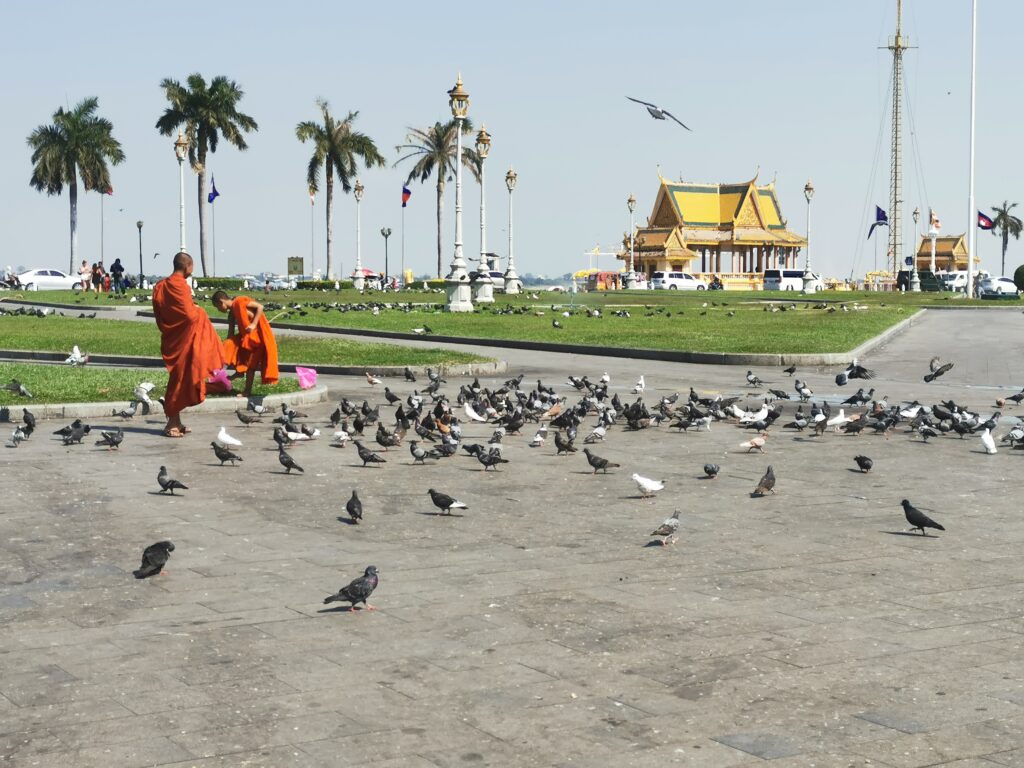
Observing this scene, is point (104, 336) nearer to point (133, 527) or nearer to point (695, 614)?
point (133, 527)

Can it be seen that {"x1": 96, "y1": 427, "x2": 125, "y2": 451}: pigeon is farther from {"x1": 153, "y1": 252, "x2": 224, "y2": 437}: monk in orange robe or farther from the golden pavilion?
the golden pavilion

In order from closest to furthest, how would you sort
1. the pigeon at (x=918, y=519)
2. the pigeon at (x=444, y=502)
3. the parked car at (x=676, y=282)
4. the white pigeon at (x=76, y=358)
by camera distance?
the pigeon at (x=918, y=519), the pigeon at (x=444, y=502), the white pigeon at (x=76, y=358), the parked car at (x=676, y=282)

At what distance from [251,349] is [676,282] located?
88.8 meters

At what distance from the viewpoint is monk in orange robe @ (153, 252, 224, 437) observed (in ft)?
47.9

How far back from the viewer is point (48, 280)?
269 feet

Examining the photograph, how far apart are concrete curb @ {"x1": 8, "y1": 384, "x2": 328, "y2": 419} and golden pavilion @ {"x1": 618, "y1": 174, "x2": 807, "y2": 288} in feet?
340

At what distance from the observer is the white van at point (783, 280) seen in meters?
106

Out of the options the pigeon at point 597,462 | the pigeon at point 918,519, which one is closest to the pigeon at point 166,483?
the pigeon at point 597,462

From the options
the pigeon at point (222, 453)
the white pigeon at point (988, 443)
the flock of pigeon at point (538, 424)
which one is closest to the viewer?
the pigeon at point (222, 453)

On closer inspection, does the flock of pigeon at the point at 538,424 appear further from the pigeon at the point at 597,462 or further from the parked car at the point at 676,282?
the parked car at the point at 676,282

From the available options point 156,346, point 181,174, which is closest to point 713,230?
point 181,174

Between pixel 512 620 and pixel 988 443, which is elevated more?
pixel 988 443

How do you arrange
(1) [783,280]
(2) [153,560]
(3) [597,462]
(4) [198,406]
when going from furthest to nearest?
(1) [783,280], (4) [198,406], (3) [597,462], (2) [153,560]

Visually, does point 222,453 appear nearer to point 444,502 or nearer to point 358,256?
point 444,502
